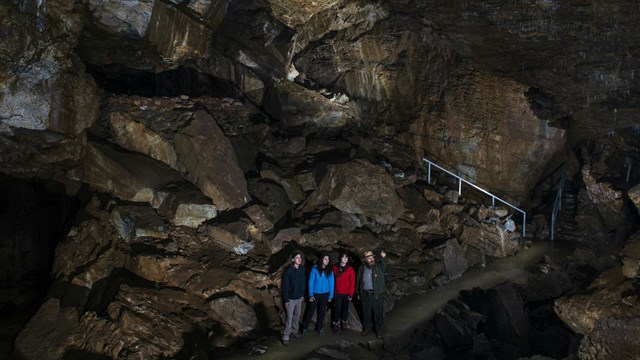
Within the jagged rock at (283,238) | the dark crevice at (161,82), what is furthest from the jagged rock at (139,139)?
the jagged rock at (283,238)

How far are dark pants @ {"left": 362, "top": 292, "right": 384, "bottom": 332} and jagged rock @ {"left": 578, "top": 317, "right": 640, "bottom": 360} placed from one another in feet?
12.0

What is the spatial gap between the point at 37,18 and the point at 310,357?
10.1m

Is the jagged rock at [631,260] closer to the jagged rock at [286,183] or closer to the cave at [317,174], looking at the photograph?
the cave at [317,174]

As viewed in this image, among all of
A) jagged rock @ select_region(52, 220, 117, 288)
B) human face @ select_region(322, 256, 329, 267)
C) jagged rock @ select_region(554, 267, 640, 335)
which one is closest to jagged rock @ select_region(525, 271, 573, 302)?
jagged rock @ select_region(554, 267, 640, 335)

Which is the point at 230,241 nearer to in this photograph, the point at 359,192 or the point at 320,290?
the point at 320,290

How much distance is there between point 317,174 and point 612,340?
27.4 feet

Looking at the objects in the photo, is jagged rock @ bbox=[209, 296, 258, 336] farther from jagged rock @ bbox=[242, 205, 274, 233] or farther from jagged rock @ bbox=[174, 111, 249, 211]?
jagged rock @ bbox=[174, 111, 249, 211]

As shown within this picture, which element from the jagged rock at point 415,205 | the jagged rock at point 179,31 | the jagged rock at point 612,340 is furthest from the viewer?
the jagged rock at point 179,31

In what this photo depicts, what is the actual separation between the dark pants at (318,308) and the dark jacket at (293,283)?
0.53 meters

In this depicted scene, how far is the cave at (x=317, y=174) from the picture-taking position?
1052cm

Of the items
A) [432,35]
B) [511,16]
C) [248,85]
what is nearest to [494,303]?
[511,16]

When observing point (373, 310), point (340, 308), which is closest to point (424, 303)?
point (373, 310)

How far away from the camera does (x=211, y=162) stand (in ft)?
44.5

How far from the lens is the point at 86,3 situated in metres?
14.1
